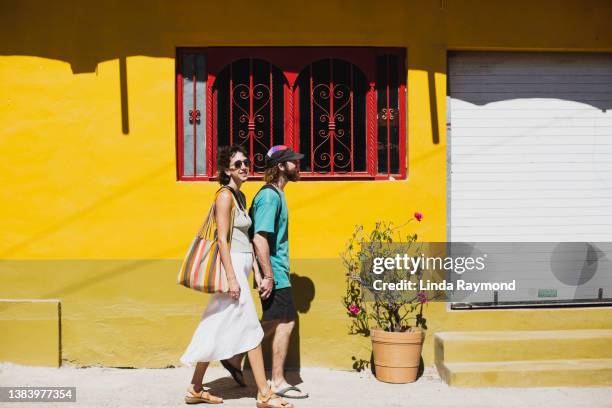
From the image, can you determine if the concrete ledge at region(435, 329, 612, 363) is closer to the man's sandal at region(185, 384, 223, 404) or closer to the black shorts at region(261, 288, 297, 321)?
the black shorts at region(261, 288, 297, 321)

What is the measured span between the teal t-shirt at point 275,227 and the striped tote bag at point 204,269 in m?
0.27

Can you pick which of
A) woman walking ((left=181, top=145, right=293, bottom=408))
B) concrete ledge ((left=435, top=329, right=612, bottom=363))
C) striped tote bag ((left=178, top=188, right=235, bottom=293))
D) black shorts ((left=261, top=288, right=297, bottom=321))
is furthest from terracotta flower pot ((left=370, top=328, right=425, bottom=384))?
striped tote bag ((left=178, top=188, right=235, bottom=293))

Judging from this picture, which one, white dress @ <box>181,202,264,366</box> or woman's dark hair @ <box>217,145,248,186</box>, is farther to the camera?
woman's dark hair @ <box>217,145,248,186</box>

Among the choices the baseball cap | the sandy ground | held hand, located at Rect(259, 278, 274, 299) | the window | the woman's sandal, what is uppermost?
the window

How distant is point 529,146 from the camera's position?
7.49m

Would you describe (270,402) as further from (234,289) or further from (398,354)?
(398,354)

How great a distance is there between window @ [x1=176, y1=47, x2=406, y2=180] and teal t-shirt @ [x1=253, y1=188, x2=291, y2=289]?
113 cm

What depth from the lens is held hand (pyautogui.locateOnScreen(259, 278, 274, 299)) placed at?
5.94 meters

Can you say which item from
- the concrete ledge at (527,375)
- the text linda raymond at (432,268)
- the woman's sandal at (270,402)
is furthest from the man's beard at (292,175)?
the concrete ledge at (527,375)

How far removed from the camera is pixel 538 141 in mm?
7500

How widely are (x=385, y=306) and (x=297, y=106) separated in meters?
2.00

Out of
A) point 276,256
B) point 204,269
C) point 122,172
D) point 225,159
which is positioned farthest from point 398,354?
point 122,172

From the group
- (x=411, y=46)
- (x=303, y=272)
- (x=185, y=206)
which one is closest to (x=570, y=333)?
(x=303, y=272)

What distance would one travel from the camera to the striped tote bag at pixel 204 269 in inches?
225
